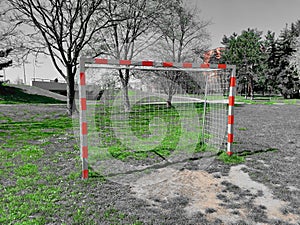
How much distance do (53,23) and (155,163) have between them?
9353 millimetres

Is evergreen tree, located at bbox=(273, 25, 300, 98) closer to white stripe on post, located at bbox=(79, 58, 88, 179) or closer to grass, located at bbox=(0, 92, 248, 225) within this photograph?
grass, located at bbox=(0, 92, 248, 225)

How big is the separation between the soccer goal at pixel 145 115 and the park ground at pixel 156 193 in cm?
49

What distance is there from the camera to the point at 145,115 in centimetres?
772

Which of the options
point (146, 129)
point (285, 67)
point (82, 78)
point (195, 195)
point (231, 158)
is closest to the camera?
point (195, 195)

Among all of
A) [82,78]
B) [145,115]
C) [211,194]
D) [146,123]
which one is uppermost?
[82,78]

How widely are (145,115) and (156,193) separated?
4.60 meters

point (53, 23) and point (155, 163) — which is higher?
point (53, 23)

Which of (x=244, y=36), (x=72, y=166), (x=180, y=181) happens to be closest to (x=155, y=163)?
(x=180, y=181)

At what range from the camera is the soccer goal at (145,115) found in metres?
4.26

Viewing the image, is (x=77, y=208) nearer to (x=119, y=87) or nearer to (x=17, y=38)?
(x=119, y=87)

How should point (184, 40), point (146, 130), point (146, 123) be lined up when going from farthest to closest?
point (184, 40) → point (146, 123) → point (146, 130)

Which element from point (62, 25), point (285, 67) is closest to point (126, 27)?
point (62, 25)

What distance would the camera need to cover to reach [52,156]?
5039 millimetres

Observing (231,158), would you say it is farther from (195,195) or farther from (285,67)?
(285,67)
